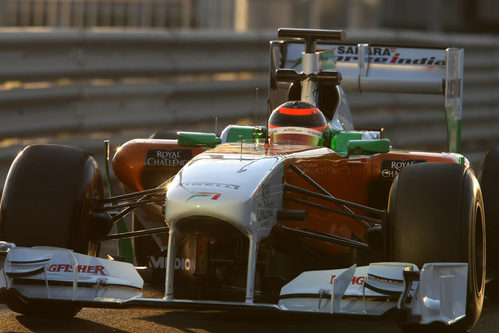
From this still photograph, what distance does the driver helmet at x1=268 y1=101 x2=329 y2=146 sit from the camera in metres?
8.46

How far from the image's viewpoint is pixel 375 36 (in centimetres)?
1652

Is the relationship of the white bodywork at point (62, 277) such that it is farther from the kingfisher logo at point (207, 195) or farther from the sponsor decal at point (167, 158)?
the sponsor decal at point (167, 158)

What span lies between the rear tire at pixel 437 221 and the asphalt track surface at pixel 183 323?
47 cm

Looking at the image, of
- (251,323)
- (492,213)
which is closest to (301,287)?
(251,323)

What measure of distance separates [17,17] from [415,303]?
6076cm

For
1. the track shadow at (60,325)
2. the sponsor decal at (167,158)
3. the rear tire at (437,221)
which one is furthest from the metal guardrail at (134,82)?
the rear tire at (437,221)

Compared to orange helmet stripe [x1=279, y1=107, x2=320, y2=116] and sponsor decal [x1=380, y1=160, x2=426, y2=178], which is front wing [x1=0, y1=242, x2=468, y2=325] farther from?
orange helmet stripe [x1=279, y1=107, x2=320, y2=116]

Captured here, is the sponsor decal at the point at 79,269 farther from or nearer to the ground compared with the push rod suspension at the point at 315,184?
nearer to the ground

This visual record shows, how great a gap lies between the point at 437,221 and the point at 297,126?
220 centimetres

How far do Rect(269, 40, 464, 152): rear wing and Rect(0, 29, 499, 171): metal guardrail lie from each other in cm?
279

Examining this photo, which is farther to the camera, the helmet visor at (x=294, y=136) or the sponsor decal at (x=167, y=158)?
the helmet visor at (x=294, y=136)

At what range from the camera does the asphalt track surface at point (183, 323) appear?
6840 millimetres

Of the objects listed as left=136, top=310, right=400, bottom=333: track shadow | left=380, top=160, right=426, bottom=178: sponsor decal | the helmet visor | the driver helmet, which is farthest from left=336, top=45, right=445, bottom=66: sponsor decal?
left=136, top=310, right=400, bottom=333: track shadow

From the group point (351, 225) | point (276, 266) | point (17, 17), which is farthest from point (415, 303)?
point (17, 17)
